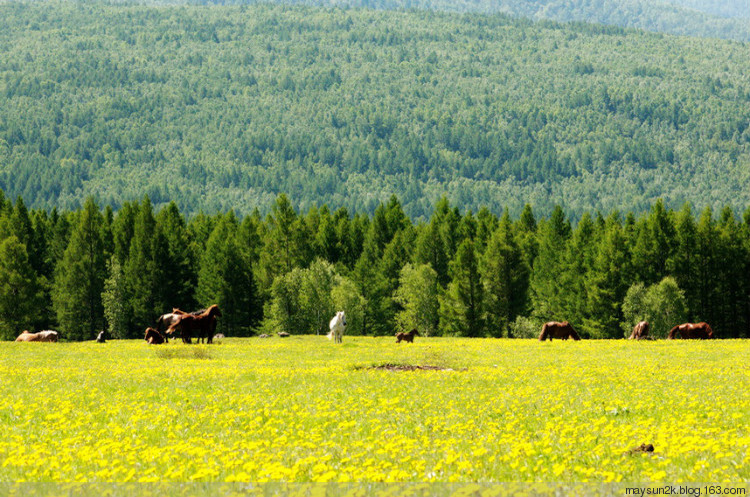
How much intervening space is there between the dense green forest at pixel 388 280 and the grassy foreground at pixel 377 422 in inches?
2316

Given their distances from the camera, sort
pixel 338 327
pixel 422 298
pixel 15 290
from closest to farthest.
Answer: pixel 338 327
pixel 15 290
pixel 422 298

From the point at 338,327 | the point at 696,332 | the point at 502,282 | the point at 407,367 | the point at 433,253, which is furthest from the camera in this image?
the point at 433,253

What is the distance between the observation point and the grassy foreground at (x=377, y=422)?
46.0ft

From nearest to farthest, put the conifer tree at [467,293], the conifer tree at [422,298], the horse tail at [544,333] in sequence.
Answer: the horse tail at [544,333], the conifer tree at [467,293], the conifer tree at [422,298]

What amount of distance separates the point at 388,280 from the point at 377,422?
9255 centimetres

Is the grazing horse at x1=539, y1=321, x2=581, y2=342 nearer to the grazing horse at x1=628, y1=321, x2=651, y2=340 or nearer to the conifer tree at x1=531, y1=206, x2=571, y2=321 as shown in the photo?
the grazing horse at x1=628, y1=321, x2=651, y2=340

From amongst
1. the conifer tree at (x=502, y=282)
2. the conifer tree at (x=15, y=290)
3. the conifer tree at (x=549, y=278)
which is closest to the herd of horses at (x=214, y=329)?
the conifer tree at (x=15, y=290)

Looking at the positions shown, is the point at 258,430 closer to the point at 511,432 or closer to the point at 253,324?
the point at 511,432

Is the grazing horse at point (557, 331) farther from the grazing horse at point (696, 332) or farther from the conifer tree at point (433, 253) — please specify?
the conifer tree at point (433, 253)

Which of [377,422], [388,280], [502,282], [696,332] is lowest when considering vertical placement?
[388,280]

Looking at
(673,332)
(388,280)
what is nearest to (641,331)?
(673,332)

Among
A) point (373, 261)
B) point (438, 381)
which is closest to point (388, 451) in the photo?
point (438, 381)

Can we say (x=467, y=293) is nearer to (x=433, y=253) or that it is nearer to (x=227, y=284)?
(x=433, y=253)

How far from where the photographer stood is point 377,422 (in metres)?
18.9
